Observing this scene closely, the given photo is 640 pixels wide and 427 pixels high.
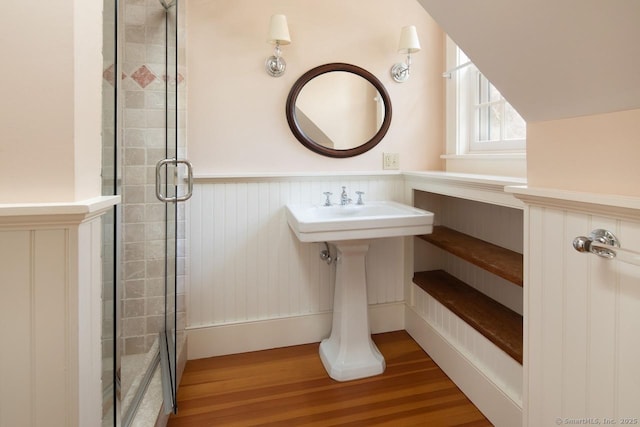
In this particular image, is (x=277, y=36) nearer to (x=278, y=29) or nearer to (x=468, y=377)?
(x=278, y=29)

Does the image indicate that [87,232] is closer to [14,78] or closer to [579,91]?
[14,78]

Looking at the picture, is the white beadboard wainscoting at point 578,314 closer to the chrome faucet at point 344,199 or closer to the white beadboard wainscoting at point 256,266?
the chrome faucet at point 344,199

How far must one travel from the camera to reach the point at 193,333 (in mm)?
2121

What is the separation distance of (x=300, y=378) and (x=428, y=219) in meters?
1.04

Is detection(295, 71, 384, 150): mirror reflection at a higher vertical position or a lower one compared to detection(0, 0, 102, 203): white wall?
higher

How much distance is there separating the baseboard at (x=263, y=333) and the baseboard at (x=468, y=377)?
284 mm

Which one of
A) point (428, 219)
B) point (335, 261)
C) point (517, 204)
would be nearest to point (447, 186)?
point (428, 219)

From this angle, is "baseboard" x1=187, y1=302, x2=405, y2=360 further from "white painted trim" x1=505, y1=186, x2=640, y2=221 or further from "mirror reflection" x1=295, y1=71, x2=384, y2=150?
"white painted trim" x1=505, y1=186, x2=640, y2=221

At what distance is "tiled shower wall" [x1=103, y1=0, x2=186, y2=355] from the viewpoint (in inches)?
62.7

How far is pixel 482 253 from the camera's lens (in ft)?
5.83

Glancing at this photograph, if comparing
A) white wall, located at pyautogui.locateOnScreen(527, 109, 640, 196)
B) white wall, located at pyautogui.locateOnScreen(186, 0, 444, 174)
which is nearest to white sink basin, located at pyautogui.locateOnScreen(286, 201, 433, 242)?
white wall, located at pyautogui.locateOnScreen(186, 0, 444, 174)

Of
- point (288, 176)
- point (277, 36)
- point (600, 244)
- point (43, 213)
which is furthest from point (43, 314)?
point (277, 36)

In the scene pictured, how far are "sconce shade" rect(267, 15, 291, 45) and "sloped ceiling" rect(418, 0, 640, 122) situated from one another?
4.15 feet

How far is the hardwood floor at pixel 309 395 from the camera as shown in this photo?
1.61m
